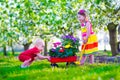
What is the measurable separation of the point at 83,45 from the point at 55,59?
A: 1.19 metres

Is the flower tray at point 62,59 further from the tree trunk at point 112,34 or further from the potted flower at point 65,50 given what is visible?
the tree trunk at point 112,34

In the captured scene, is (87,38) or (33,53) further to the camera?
(33,53)

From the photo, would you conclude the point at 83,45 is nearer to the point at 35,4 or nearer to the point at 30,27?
the point at 35,4

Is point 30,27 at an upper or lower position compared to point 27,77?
upper

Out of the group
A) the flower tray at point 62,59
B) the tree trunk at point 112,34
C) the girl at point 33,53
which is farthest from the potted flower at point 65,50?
the tree trunk at point 112,34

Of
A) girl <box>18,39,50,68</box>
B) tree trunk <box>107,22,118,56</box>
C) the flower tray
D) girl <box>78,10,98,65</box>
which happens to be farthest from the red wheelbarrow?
tree trunk <box>107,22,118,56</box>

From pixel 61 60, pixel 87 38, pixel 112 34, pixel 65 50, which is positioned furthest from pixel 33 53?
Result: pixel 112 34

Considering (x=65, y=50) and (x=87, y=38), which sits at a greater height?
(x=87, y=38)

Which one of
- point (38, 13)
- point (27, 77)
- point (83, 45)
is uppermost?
point (38, 13)

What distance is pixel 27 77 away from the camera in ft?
30.4

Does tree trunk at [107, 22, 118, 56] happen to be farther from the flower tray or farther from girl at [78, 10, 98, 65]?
girl at [78, 10, 98, 65]

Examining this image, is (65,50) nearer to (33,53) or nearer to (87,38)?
(87,38)

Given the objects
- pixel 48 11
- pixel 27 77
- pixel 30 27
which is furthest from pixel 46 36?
pixel 27 77

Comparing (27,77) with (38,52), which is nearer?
(27,77)
